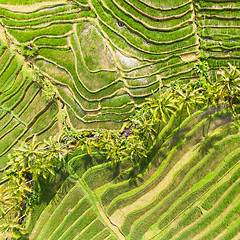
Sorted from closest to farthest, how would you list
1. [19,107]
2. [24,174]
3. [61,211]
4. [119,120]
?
[119,120] < [24,174] < [61,211] < [19,107]

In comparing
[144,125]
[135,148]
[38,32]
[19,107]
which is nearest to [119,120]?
[144,125]

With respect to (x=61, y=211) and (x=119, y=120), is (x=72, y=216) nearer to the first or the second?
(x=61, y=211)

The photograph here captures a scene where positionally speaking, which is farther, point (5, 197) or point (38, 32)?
point (38, 32)

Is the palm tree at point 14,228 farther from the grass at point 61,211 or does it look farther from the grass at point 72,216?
the grass at point 72,216

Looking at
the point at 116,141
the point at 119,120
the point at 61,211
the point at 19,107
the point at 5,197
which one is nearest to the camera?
the point at 5,197

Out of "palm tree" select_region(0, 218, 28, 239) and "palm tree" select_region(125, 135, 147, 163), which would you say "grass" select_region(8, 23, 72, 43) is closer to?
"palm tree" select_region(125, 135, 147, 163)

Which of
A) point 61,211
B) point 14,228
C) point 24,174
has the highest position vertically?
point 24,174

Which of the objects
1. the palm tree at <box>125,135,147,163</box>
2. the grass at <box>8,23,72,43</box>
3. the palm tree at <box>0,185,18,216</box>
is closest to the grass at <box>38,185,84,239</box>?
the palm tree at <box>0,185,18,216</box>

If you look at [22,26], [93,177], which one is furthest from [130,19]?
[93,177]
